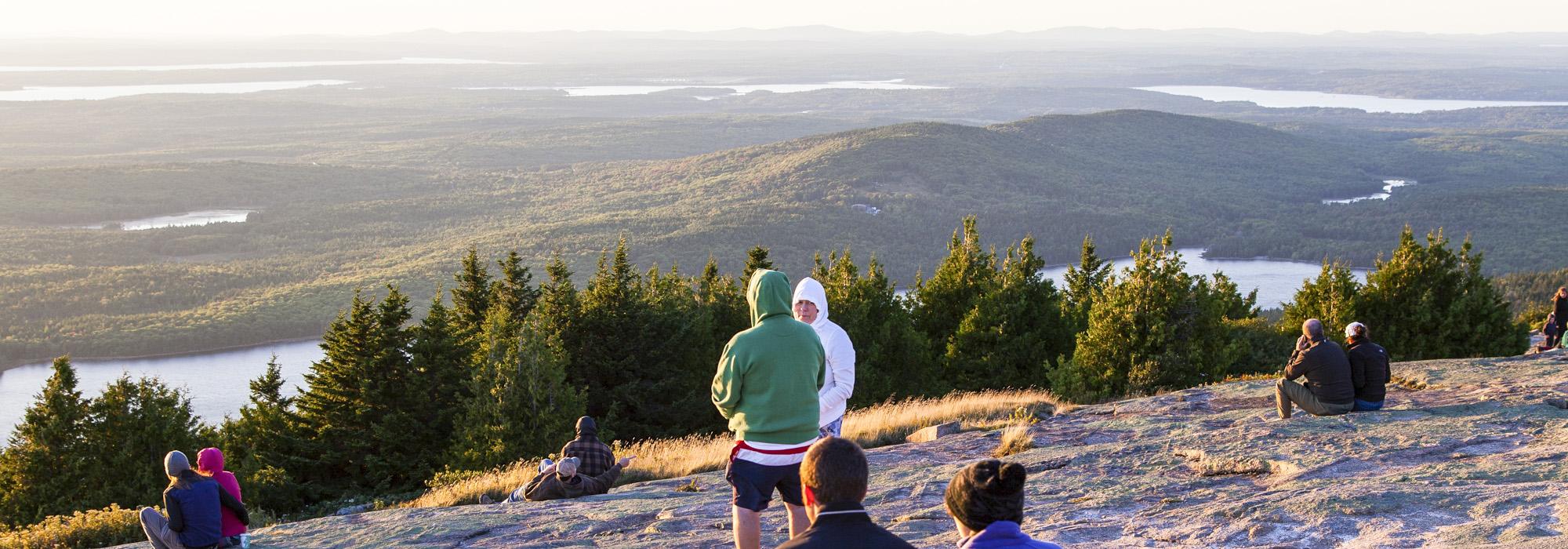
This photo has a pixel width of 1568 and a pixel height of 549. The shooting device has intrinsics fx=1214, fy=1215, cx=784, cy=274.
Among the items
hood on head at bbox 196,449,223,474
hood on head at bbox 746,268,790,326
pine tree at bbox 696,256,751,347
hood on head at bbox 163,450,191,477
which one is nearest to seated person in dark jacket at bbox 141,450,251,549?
hood on head at bbox 163,450,191,477

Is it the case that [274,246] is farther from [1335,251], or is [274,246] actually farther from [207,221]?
[1335,251]

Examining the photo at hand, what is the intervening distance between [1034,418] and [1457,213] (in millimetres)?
143778

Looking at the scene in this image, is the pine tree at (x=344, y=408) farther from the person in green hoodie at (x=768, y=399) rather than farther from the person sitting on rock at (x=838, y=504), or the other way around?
the person sitting on rock at (x=838, y=504)

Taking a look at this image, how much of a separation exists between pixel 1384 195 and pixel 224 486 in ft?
619

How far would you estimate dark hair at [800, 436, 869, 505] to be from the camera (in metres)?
5.42

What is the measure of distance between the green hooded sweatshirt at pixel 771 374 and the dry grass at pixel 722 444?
7.29m

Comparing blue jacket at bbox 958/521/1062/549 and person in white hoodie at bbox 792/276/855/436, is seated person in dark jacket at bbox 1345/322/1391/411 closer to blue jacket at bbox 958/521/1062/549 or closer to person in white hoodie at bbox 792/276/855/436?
person in white hoodie at bbox 792/276/855/436

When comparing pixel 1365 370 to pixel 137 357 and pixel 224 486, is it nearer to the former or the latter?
pixel 224 486

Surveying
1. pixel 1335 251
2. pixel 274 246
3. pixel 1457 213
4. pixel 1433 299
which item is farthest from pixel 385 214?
pixel 1433 299

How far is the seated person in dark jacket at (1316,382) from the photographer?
43.8ft

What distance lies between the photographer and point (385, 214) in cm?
14850

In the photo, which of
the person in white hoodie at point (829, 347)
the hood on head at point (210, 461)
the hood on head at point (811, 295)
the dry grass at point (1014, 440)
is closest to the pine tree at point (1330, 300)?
the dry grass at point (1014, 440)

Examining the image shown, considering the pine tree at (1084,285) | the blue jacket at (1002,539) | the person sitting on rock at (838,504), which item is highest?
the person sitting on rock at (838,504)

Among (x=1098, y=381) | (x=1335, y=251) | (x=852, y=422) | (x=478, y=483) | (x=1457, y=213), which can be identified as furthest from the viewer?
(x=1457, y=213)
